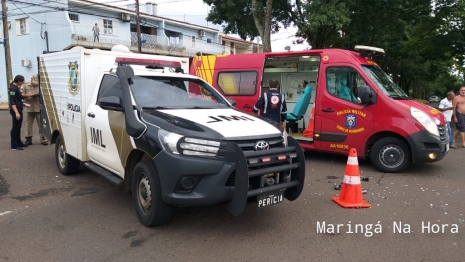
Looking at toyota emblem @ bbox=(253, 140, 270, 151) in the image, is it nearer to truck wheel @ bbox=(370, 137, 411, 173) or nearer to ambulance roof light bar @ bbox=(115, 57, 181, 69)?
ambulance roof light bar @ bbox=(115, 57, 181, 69)

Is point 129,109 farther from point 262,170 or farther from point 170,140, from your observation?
point 262,170

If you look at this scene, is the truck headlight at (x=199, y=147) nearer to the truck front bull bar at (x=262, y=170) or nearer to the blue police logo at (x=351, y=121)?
the truck front bull bar at (x=262, y=170)

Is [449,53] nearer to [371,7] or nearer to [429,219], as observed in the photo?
[371,7]

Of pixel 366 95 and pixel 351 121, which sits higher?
pixel 366 95

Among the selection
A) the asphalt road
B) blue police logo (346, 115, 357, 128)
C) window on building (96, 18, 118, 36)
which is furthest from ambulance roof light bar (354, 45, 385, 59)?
window on building (96, 18, 118, 36)

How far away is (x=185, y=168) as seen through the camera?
3.63 metres

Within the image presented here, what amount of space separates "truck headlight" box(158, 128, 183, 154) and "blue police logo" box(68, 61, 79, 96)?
265 centimetres

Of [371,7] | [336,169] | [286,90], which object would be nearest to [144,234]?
[336,169]

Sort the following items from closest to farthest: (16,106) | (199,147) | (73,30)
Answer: (199,147)
(16,106)
(73,30)

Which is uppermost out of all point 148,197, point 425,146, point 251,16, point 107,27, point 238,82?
point 107,27

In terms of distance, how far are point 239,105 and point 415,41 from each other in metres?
15.3

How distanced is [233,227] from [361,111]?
160 inches

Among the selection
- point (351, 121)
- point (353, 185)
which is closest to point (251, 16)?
point (351, 121)

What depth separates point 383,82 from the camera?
7.38 m
